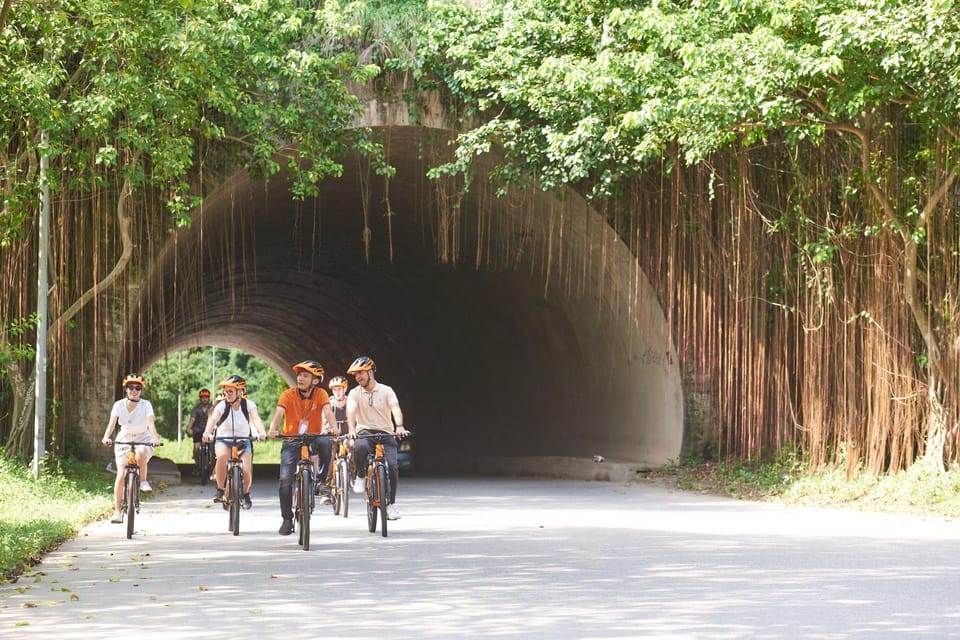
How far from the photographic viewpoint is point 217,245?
2170cm

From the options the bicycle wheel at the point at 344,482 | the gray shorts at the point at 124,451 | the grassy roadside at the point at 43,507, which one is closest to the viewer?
the grassy roadside at the point at 43,507

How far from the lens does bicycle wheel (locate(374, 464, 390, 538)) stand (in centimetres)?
1021

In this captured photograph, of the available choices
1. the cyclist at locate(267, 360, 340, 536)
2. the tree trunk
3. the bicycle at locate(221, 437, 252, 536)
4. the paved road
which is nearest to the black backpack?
the bicycle at locate(221, 437, 252, 536)

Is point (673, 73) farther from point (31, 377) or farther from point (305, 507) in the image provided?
point (31, 377)

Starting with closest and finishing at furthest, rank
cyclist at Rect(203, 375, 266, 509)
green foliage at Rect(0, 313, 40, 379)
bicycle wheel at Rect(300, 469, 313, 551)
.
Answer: bicycle wheel at Rect(300, 469, 313, 551) → cyclist at Rect(203, 375, 266, 509) → green foliage at Rect(0, 313, 40, 379)

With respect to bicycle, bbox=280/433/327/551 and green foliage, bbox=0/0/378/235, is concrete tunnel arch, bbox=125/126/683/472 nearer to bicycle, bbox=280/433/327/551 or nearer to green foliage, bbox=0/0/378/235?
green foliage, bbox=0/0/378/235

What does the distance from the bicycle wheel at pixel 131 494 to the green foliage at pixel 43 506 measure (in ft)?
1.54

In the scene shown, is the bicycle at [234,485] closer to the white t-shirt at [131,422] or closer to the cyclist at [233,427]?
the cyclist at [233,427]

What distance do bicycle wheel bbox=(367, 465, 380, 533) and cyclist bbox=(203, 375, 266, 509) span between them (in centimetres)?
97

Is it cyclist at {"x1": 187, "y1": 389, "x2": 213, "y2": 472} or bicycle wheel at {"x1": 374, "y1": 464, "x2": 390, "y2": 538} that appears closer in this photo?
bicycle wheel at {"x1": 374, "y1": 464, "x2": 390, "y2": 538}

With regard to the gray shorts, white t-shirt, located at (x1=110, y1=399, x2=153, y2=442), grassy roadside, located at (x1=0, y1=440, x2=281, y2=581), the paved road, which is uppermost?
white t-shirt, located at (x1=110, y1=399, x2=153, y2=442)

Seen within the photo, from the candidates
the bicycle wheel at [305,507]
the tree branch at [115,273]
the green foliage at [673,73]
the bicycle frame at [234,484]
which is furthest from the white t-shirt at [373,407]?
the tree branch at [115,273]

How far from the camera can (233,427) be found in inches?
418

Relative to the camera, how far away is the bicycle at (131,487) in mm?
10164
